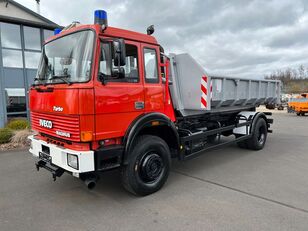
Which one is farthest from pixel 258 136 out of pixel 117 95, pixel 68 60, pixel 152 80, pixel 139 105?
pixel 68 60

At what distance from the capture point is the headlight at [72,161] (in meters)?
3.22

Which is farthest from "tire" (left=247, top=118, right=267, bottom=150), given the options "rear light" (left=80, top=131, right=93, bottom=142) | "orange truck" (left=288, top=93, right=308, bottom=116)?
"orange truck" (left=288, top=93, right=308, bottom=116)

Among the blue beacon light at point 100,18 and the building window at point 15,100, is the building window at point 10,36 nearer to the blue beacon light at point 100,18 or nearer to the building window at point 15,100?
the building window at point 15,100

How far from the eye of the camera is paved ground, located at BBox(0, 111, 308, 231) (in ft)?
10.3

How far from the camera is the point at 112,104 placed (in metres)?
3.48

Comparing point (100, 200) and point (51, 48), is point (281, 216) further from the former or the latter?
point (51, 48)

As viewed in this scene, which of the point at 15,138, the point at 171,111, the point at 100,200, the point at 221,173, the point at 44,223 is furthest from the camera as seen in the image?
the point at 15,138

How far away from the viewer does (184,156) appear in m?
4.71

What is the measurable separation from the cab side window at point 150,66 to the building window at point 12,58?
359 inches

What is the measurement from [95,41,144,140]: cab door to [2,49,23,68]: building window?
9.14 metres

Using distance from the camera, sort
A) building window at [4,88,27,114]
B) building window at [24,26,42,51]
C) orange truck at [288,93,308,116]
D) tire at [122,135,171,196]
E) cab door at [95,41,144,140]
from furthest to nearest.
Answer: orange truck at [288,93,308,116]
building window at [24,26,42,51]
building window at [4,88,27,114]
tire at [122,135,171,196]
cab door at [95,41,144,140]

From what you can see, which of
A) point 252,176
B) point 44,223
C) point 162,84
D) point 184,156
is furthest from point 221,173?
point 44,223

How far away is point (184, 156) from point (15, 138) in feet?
20.1

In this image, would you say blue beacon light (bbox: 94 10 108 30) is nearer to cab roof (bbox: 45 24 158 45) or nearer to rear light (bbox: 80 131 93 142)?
cab roof (bbox: 45 24 158 45)
